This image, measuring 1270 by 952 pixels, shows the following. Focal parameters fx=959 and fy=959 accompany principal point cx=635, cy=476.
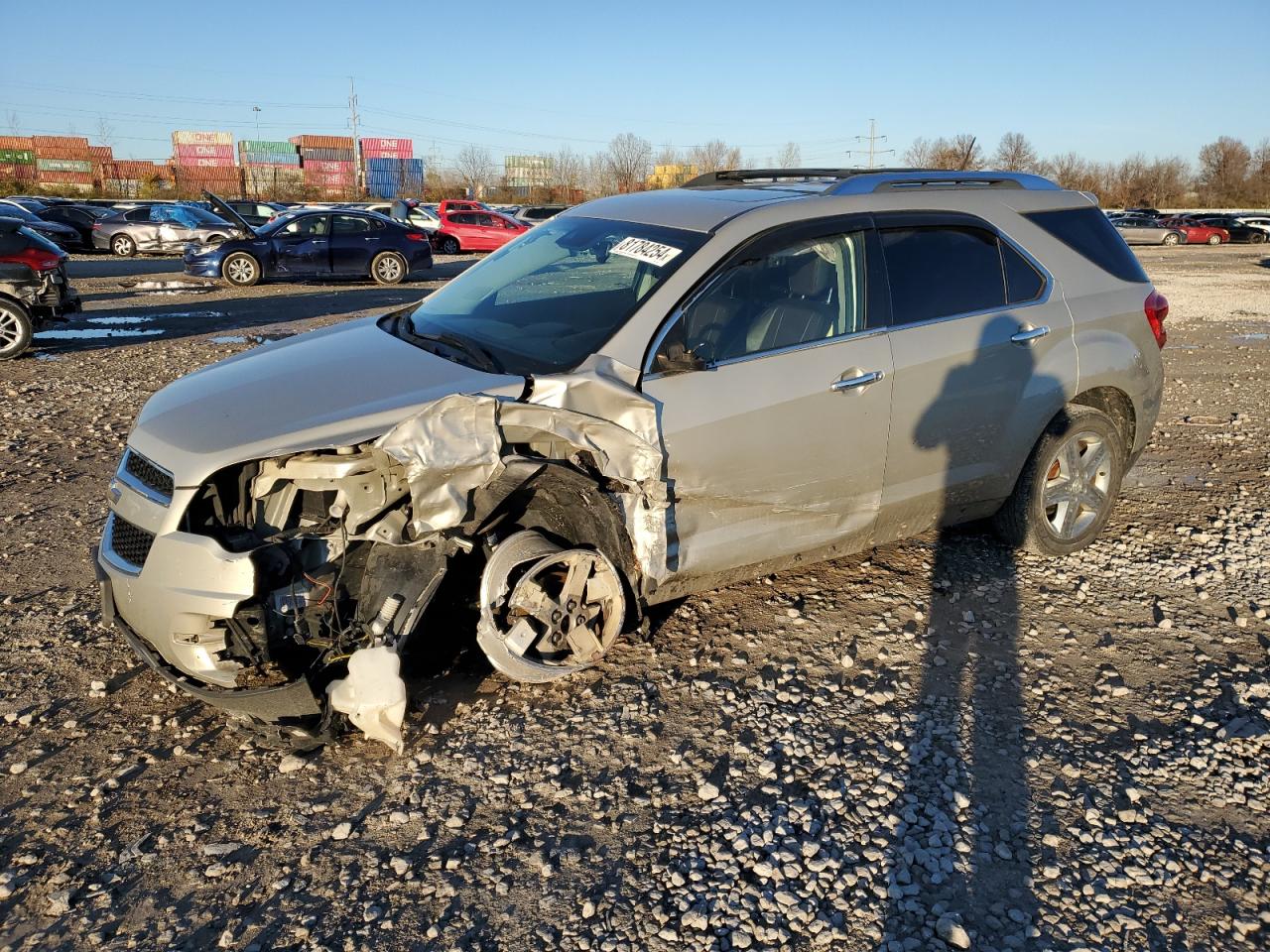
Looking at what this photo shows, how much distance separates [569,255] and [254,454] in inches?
76.9

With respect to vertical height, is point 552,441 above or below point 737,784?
above

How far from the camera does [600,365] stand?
12.4ft

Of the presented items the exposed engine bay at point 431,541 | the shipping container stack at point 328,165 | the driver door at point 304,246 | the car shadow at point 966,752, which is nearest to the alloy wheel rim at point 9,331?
the driver door at point 304,246

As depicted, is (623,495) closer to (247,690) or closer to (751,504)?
(751,504)

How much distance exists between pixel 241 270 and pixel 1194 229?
136 ft

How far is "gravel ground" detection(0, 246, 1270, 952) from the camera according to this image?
2725 mm


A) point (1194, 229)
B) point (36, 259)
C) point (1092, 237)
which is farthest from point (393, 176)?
point (1092, 237)

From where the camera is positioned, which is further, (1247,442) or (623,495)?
(1247,442)

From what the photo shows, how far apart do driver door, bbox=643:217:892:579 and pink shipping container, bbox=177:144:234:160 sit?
9467cm

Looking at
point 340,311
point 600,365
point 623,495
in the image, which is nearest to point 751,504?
point 623,495

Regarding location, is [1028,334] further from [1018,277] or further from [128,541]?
[128,541]

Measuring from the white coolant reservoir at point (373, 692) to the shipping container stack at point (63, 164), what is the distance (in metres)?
68.8

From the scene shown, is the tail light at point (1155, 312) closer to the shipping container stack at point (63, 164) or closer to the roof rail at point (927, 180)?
the roof rail at point (927, 180)

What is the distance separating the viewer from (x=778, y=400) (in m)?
4.02
